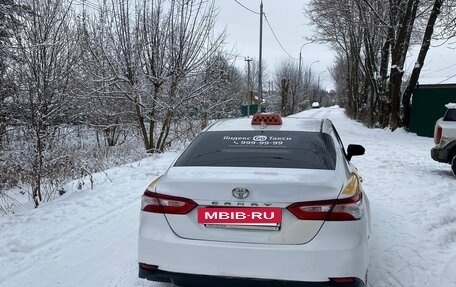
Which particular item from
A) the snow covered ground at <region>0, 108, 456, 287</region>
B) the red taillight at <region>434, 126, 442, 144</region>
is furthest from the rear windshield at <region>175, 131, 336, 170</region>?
the red taillight at <region>434, 126, 442, 144</region>

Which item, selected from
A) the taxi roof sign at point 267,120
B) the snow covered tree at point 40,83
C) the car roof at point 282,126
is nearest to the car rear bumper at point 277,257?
the car roof at point 282,126

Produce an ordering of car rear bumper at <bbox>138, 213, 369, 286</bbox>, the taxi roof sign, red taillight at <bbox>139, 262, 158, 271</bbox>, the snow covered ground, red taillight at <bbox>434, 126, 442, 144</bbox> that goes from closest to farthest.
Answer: car rear bumper at <bbox>138, 213, 369, 286</bbox>
red taillight at <bbox>139, 262, 158, 271</bbox>
the snow covered ground
the taxi roof sign
red taillight at <bbox>434, 126, 442, 144</bbox>

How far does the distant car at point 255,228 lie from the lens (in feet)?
9.48

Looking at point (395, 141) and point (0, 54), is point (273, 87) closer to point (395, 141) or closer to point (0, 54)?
point (395, 141)

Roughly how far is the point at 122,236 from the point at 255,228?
9.38 feet

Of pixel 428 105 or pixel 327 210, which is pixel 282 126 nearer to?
pixel 327 210

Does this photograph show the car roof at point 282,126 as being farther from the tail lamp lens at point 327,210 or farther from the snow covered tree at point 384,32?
the snow covered tree at point 384,32

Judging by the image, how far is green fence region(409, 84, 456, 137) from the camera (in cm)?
Result: 2006

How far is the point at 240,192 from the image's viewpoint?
2.99 meters

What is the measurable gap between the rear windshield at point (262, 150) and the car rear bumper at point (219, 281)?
34.3 inches

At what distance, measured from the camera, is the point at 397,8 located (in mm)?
20844

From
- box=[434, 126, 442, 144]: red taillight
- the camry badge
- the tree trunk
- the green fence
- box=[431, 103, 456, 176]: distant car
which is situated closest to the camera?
the camry badge

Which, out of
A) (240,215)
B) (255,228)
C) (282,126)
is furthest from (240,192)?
(282,126)

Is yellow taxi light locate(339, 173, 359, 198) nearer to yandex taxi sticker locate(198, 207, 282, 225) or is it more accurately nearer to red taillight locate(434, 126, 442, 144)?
A: yandex taxi sticker locate(198, 207, 282, 225)
